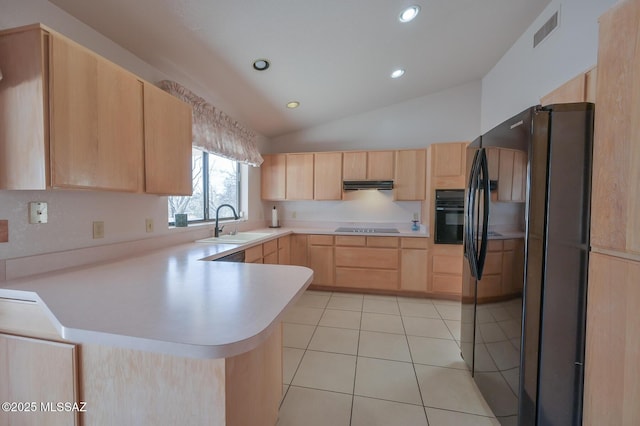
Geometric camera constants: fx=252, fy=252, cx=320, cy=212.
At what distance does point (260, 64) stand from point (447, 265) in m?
3.20

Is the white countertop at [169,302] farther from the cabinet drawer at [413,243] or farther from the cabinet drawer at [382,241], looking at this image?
the cabinet drawer at [413,243]

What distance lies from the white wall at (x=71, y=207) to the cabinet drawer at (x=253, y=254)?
0.77 meters

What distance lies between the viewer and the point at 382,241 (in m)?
3.53

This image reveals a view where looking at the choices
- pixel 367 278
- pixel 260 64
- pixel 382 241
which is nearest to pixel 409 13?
pixel 260 64

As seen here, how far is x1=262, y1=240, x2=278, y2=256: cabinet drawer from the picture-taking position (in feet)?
9.40

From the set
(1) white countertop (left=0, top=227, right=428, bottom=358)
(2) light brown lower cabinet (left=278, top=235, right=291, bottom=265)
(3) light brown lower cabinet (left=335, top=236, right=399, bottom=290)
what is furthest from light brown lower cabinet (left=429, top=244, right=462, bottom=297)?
(1) white countertop (left=0, top=227, right=428, bottom=358)

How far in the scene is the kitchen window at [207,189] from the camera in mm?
2596

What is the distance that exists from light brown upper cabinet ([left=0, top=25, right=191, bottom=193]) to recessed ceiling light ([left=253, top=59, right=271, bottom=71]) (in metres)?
1.21

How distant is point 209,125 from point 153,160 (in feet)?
3.37

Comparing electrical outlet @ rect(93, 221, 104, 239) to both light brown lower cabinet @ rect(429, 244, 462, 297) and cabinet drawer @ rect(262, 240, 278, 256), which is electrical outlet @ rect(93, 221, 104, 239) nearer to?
cabinet drawer @ rect(262, 240, 278, 256)

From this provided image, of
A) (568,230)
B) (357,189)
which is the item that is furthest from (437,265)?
(568,230)

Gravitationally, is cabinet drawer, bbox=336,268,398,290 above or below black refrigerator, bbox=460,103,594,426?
below

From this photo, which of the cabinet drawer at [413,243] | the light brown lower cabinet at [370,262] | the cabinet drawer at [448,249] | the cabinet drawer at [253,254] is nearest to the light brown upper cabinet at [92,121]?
the cabinet drawer at [253,254]

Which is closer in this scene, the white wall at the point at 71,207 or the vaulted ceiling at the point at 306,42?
the white wall at the point at 71,207
